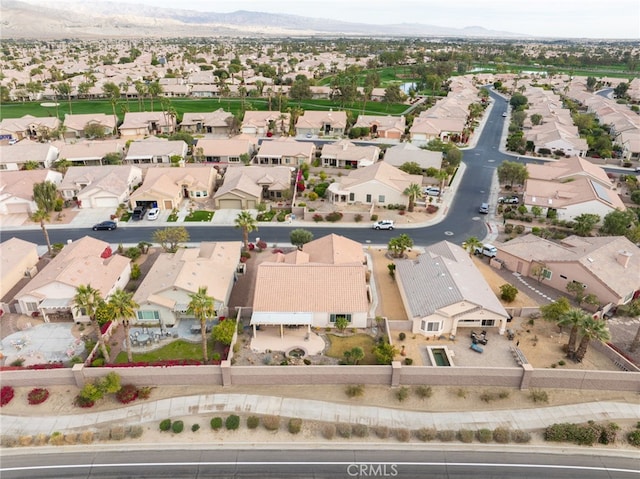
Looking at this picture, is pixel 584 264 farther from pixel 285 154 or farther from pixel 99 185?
pixel 99 185

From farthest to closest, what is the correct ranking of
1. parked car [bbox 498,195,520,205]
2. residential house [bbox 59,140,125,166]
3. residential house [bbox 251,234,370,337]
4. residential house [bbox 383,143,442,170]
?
residential house [bbox 59,140,125,166]
residential house [bbox 383,143,442,170]
parked car [bbox 498,195,520,205]
residential house [bbox 251,234,370,337]

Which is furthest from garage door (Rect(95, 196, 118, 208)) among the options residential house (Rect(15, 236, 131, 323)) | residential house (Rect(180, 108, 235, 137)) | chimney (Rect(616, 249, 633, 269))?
chimney (Rect(616, 249, 633, 269))

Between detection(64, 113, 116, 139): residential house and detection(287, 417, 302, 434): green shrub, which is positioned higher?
detection(64, 113, 116, 139): residential house

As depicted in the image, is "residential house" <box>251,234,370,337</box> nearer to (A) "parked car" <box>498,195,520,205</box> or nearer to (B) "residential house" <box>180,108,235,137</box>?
(A) "parked car" <box>498,195,520,205</box>

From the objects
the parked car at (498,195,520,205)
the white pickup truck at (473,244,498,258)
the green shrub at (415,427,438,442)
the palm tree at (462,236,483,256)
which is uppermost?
the palm tree at (462,236,483,256)

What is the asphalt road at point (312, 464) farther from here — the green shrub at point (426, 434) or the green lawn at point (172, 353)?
the green lawn at point (172, 353)

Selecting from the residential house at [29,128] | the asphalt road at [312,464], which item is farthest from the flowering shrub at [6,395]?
the residential house at [29,128]

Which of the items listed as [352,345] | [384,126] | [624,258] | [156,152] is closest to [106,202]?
[156,152]

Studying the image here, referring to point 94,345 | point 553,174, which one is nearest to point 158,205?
point 94,345
